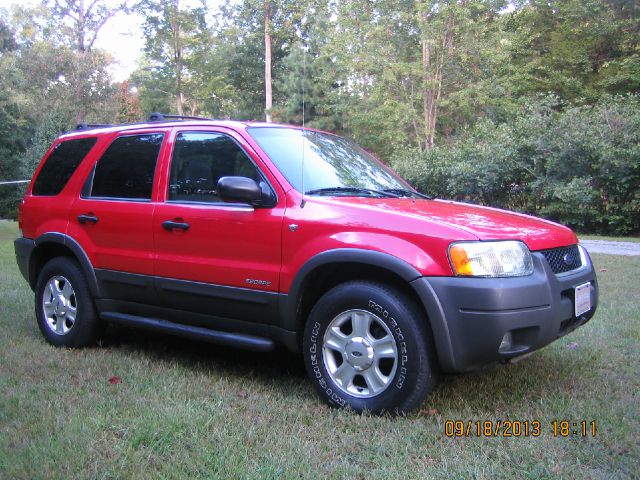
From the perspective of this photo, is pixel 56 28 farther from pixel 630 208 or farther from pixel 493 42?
pixel 630 208

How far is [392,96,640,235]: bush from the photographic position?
15422 millimetres

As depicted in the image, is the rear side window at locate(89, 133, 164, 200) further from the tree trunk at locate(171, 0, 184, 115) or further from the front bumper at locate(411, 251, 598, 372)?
the tree trunk at locate(171, 0, 184, 115)

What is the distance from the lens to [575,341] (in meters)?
5.06

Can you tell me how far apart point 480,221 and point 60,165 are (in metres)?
3.67

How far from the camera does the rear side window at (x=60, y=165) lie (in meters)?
5.20

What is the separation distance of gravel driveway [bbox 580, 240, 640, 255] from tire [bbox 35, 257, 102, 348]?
9.71 metres

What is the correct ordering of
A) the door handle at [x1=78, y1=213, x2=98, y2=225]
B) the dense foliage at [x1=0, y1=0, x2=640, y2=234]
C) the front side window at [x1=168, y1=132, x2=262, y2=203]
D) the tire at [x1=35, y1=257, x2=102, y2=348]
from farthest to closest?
the dense foliage at [x1=0, y1=0, x2=640, y2=234] → the tire at [x1=35, y1=257, x2=102, y2=348] → the door handle at [x1=78, y1=213, x2=98, y2=225] → the front side window at [x1=168, y1=132, x2=262, y2=203]

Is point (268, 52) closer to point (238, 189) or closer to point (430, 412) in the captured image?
point (238, 189)

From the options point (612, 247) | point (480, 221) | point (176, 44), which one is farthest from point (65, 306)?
point (176, 44)

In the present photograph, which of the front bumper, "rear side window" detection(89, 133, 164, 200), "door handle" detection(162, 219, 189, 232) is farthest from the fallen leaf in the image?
"rear side window" detection(89, 133, 164, 200)

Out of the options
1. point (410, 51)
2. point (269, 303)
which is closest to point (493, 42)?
point (410, 51)

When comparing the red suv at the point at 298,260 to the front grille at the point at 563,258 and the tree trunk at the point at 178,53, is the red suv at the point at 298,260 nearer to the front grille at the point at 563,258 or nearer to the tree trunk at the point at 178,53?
the front grille at the point at 563,258

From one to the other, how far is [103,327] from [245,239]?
1839 millimetres
